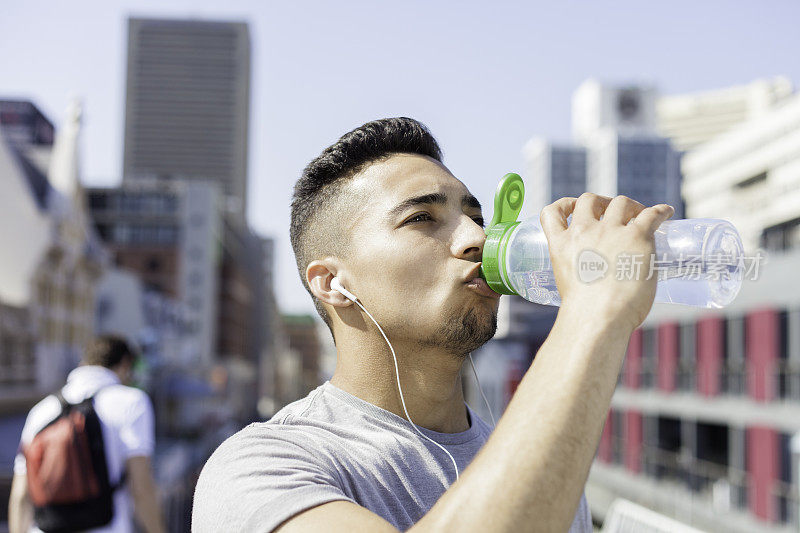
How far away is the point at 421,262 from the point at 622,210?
0.55m

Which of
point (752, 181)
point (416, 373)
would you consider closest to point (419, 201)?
point (416, 373)

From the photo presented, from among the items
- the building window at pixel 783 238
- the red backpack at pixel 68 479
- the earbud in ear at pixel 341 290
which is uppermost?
the building window at pixel 783 238

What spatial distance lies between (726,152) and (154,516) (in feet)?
243

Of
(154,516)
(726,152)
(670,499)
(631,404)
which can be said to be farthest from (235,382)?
(154,516)

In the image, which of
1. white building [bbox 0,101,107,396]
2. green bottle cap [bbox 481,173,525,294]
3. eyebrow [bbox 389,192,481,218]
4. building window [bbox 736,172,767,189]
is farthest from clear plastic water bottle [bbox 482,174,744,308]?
building window [bbox 736,172,767,189]

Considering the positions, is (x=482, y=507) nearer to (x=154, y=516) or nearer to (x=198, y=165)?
(x=154, y=516)

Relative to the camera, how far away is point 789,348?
19.0 meters

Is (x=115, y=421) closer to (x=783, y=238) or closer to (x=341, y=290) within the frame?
(x=341, y=290)

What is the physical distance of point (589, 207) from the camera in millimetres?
1329

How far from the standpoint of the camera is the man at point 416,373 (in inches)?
45.5

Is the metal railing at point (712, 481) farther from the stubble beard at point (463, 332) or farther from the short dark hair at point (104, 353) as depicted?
the stubble beard at point (463, 332)

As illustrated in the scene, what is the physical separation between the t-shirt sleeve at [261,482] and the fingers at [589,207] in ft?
2.06

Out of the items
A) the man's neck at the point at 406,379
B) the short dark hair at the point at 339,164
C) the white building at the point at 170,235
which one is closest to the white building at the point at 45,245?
the short dark hair at the point at 339,164

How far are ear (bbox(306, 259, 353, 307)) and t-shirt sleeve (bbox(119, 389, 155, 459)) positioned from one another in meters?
2.77
